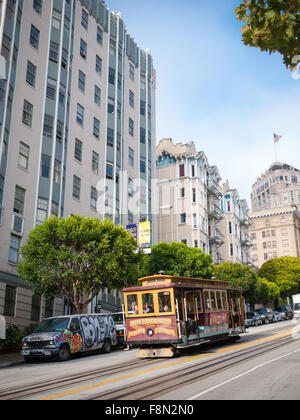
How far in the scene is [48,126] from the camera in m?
31.2

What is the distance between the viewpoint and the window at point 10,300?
956 inches

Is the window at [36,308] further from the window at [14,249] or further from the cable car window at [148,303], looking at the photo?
the cable car window at [148,303]

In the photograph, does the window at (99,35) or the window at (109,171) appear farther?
the window at (99,35)

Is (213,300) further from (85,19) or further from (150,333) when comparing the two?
(85,19)

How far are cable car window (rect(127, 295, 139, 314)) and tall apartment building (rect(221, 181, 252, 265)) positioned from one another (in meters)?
49.1

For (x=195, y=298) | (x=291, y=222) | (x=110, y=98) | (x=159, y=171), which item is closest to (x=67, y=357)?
(x=195, y=298)

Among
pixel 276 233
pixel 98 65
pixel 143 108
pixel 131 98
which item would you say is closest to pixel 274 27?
pixel 98 65

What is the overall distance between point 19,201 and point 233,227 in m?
46.7

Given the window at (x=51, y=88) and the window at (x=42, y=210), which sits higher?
the window at (x=51, y=88)

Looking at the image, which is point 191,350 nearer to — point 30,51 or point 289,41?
point 289,41

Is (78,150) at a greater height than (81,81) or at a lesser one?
lesser

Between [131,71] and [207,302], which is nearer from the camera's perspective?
[207,302]

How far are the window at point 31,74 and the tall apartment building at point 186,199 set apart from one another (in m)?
25.8

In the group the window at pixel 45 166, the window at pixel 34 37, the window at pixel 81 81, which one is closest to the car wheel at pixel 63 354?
the window at pixel 45 166
